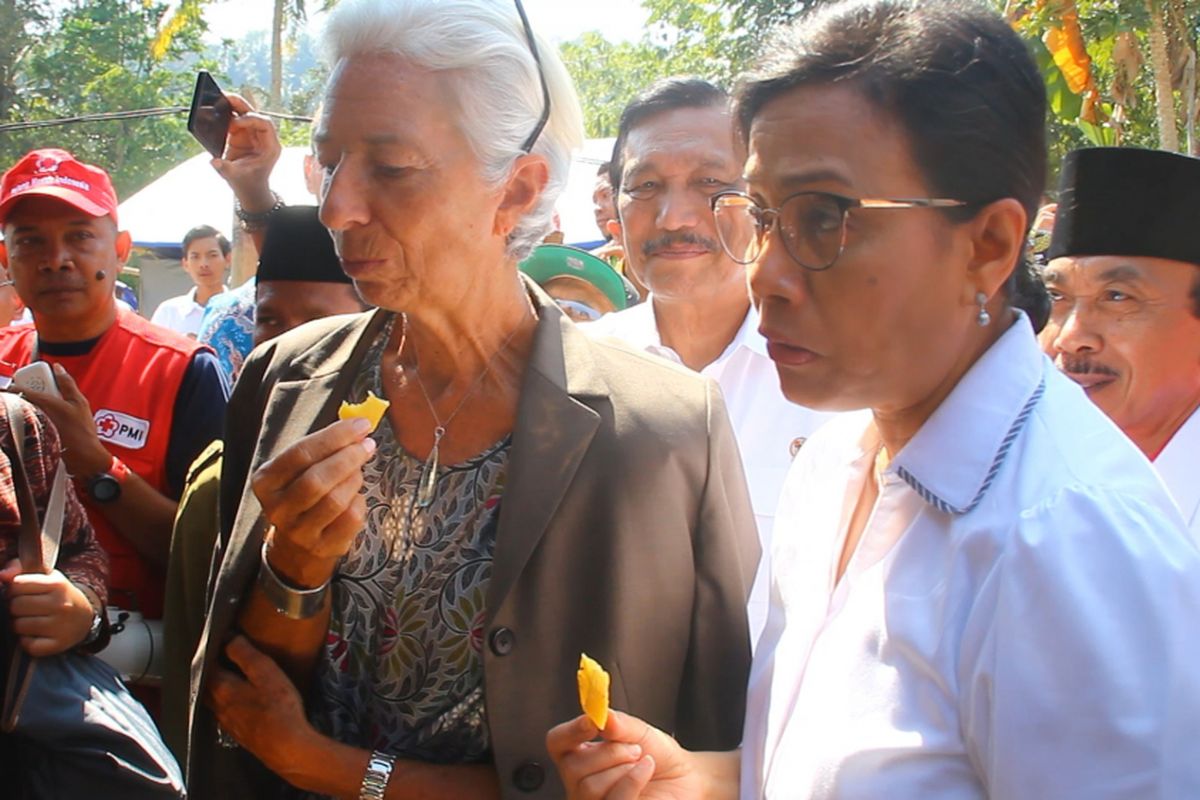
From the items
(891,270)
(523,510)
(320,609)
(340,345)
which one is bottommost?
(320,609)

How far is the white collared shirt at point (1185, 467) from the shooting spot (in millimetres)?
2963

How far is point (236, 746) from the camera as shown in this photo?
2.06 metres

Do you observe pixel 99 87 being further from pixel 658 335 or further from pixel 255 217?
pixel 658 335

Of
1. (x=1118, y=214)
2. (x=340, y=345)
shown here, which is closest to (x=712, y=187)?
(x=1118, y=214)

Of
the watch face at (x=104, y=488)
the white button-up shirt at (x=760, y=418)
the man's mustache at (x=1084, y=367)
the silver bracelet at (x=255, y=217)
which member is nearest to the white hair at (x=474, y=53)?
the white button-up shirt at (x=760, y=418)

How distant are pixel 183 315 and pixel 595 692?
9527mm

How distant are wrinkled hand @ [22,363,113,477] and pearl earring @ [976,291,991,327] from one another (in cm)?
243

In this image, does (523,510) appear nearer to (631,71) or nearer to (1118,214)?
(1118,214)

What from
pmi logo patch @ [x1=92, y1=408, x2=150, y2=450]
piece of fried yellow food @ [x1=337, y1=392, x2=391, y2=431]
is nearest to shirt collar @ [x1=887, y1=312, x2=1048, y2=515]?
piece of fried yellow food @ [x1=337, y1=392, x2=391, y2=431]

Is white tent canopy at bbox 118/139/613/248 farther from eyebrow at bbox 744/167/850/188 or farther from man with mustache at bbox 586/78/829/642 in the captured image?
eyebrow at bbox 744/167/850/188

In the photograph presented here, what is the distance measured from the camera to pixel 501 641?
1.85m

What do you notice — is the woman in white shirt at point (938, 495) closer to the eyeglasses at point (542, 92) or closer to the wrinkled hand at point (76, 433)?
the eyeglasses at point (542, 92)

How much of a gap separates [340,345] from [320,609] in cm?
59

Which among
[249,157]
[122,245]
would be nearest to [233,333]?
[122,245]
